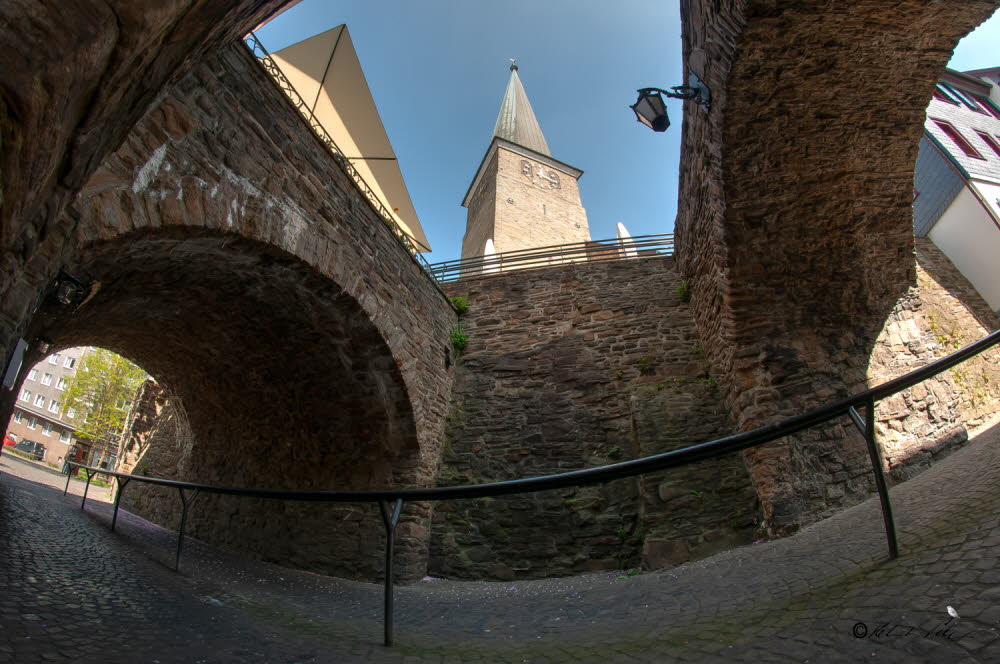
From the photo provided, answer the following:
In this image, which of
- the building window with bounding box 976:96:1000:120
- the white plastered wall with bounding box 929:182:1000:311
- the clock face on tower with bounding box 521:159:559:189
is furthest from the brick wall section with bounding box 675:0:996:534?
the clock face on tower with bounding box 521:159:559:189

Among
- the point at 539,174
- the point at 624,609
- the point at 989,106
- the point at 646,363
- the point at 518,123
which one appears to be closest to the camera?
the point at 624,609

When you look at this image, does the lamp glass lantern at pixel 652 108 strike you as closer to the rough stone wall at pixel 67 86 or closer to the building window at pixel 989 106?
the rough stone wall at pixel 67 86

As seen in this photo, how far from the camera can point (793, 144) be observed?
14.3ft

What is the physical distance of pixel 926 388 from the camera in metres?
5.02

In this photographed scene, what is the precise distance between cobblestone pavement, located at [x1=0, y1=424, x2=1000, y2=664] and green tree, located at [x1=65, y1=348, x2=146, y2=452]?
74.4 feet

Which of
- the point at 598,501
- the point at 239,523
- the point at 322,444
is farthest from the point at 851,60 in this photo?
the point at 239,523

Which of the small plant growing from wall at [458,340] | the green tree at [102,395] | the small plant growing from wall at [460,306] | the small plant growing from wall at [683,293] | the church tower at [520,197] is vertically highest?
the church tower at [520,197]

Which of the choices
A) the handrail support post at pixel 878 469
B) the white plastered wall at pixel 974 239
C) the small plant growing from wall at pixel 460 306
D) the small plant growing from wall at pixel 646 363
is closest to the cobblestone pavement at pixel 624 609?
the handrail support post at pixel 878 469

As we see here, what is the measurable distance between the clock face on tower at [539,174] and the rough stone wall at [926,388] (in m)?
17.7

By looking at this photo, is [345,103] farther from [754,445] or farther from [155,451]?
[754,445]

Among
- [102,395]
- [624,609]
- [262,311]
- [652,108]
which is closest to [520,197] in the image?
[652,108]

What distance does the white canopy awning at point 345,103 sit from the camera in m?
7.66

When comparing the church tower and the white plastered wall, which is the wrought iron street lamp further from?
the church tower

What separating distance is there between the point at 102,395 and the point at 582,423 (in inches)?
1000
